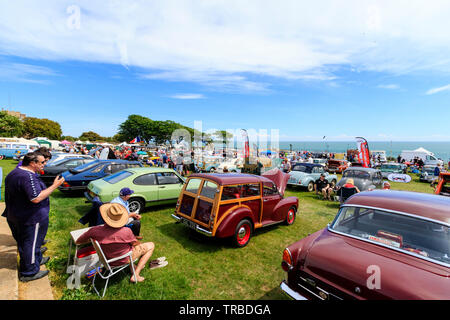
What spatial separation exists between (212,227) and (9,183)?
144 inches

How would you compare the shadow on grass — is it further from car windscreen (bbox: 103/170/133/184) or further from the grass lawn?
car windscreen (bbox: 103/170/133/184)

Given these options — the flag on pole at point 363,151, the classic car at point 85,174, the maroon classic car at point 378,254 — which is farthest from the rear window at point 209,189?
the flag on pole at point 363,151

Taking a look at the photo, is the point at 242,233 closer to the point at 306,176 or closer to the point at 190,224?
the point at 190,224

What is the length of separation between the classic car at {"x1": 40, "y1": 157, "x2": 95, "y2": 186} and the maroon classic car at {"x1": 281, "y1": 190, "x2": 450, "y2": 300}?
37.4ft

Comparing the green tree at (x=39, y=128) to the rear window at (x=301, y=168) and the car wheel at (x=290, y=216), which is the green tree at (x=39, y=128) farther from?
the car wheel at (x=290, y=216)

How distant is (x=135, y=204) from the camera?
7215 mm

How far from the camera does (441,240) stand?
9.37 feet

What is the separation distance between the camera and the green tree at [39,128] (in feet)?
203

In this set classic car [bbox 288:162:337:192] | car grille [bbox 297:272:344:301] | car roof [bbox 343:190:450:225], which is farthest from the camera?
classic car [bbox 288:162:337:192]

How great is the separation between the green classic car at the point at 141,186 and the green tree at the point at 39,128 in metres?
74.8

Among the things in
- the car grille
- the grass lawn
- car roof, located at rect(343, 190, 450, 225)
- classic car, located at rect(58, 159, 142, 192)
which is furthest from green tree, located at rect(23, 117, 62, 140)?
car roof, located at rect(343, 190, 450, 225)

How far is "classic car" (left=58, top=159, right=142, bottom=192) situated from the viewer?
8664mm

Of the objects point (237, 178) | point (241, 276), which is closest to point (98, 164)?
point (237, 178)
